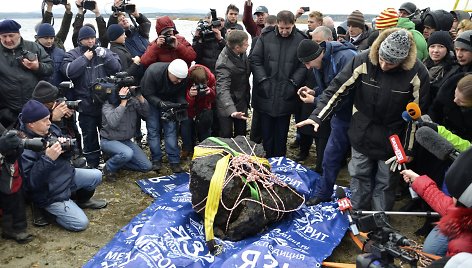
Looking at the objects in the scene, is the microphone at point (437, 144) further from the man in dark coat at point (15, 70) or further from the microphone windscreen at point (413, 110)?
the man in dark coat at point (15, 70)

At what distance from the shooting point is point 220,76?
488cm

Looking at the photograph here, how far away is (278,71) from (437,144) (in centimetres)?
230

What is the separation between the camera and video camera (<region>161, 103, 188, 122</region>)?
15.5 feet

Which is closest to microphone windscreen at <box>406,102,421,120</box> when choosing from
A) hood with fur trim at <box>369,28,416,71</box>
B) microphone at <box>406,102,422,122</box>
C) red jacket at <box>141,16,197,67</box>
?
microphone at <box>406,102,422,122</box>

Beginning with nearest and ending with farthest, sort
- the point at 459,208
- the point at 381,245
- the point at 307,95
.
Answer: the point at 459,208
the point at 381,245
the point at 307,95

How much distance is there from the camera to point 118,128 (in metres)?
4.66

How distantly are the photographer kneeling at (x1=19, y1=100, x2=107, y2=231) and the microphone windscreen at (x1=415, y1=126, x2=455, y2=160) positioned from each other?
9.29ft

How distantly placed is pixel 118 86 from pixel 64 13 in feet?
6.38

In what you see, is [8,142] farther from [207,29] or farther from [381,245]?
[207,29]

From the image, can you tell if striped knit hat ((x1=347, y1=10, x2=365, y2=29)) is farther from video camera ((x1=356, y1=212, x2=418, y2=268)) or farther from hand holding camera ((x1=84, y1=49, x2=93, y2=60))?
video camera ((x1=356, y1=212, x2=418, y2=268))

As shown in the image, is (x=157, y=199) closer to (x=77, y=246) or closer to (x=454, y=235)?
(x=77, y=246)

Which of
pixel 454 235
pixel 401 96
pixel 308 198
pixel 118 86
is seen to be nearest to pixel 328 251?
pixel 308 198

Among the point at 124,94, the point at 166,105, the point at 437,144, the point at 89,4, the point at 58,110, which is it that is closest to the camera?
the point at 437,144

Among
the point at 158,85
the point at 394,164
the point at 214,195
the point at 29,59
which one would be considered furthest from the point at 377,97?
the point at 29,59
